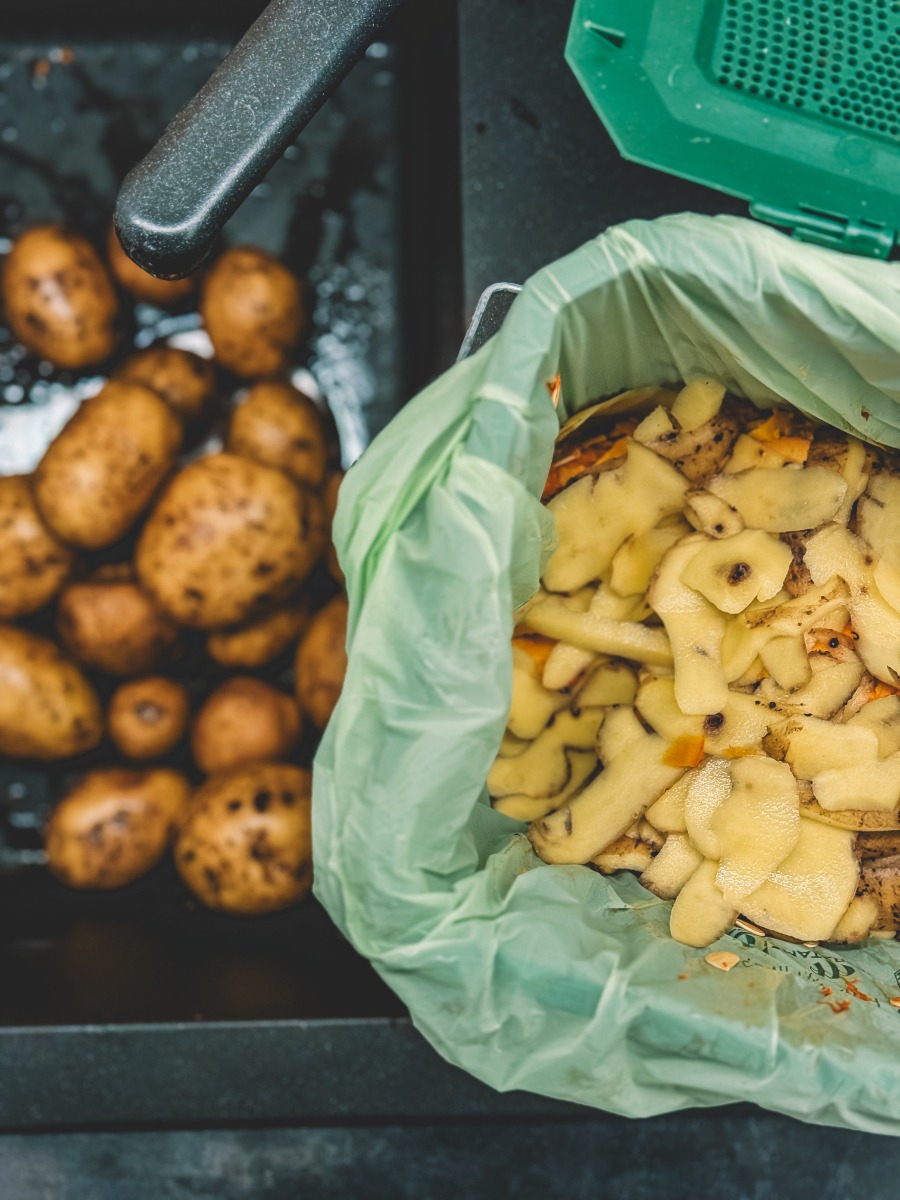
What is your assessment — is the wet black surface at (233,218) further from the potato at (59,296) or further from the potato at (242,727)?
the potato at (242,727)

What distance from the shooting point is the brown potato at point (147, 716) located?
86 centimetres

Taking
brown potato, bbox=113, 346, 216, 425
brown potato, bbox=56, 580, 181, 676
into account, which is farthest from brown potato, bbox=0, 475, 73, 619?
brown potato, bbox=113, 346, 216, 425

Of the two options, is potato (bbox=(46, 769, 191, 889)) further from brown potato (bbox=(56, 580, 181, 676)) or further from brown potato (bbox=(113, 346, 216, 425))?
brown potato (bbox=(113, 346, 216, 425))

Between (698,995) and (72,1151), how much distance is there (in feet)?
2.09

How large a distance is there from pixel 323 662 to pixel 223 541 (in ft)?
0.43

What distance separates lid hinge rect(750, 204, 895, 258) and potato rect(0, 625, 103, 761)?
636 mm

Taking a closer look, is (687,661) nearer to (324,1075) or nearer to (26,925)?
(324,1075)

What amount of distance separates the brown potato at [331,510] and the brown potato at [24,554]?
216mm

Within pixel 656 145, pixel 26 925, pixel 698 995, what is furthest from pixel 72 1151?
pixel 656 145

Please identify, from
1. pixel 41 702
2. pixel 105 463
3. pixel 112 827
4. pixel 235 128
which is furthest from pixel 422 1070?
pixel 235 128

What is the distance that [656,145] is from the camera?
2.16 feet

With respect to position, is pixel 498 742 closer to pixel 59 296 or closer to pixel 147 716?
pixel 147 716

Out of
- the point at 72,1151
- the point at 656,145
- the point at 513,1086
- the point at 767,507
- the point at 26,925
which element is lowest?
the point at 72,1151

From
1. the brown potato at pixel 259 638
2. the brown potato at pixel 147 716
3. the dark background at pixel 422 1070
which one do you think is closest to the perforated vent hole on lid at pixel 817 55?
the dark background at pixel 422 1070
